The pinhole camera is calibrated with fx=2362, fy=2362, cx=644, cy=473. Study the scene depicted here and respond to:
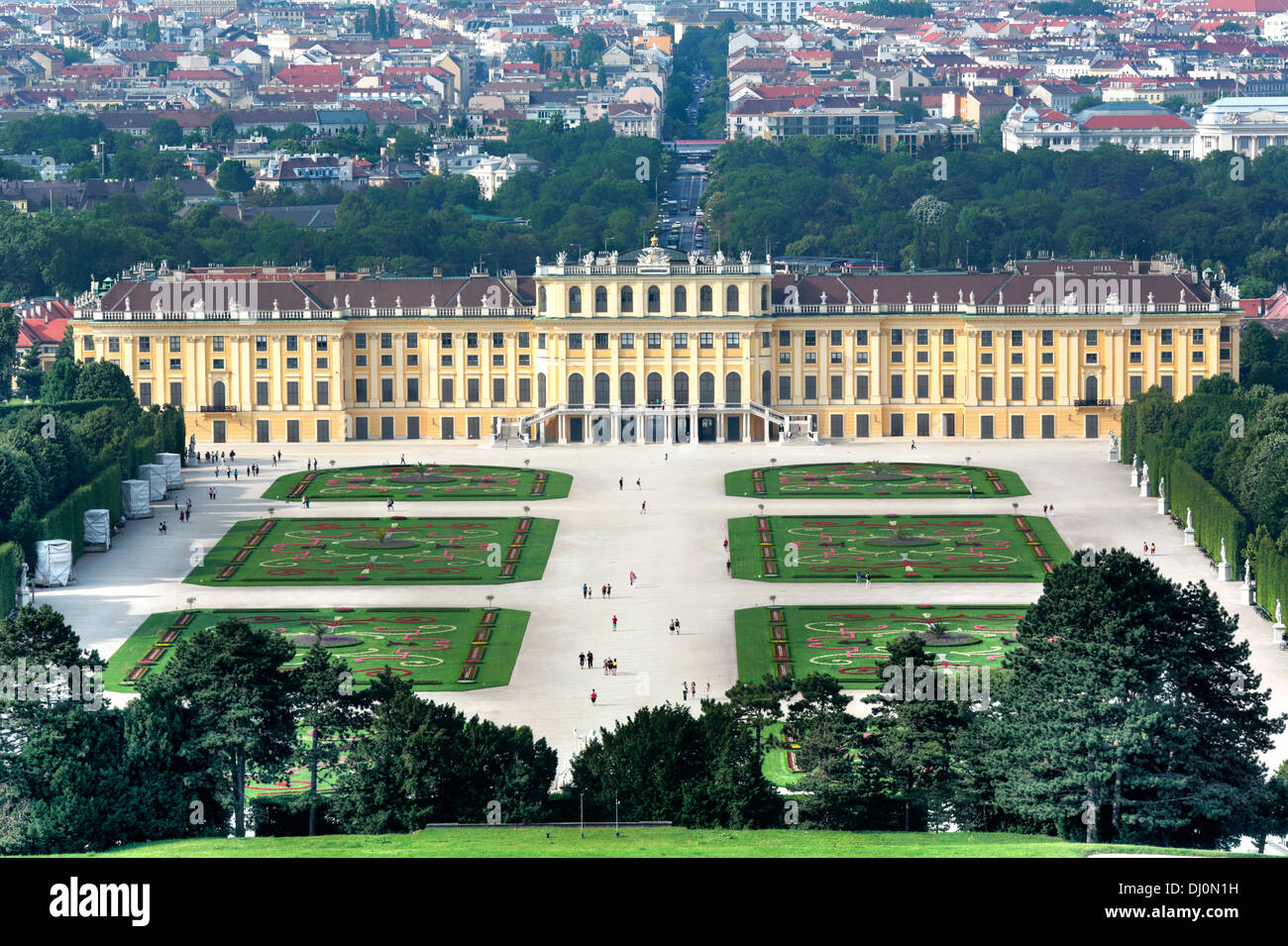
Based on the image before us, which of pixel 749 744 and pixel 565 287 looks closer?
pixel 749 744

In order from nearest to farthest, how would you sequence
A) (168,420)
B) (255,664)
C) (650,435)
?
(255,664) → (168,420) → (650,435)

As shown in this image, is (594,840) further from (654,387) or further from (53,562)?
(654,387)

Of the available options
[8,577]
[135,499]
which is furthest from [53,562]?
[135,499]

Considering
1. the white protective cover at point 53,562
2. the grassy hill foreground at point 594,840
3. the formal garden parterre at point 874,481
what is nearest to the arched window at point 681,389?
the formal garden parterre at point 874,481

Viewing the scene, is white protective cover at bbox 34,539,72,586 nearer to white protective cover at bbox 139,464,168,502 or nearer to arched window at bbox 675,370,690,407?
white protective cover at bbox 139,464,168,502
